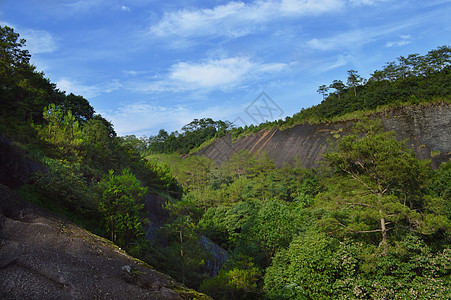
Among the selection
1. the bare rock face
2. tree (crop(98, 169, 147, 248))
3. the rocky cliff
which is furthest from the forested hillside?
the rocky cliff

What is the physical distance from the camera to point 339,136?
39.8 m

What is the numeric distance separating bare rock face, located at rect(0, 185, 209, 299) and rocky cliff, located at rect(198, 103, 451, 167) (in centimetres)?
2494

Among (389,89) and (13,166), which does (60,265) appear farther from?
(389,89)

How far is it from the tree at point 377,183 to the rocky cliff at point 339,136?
399 inches

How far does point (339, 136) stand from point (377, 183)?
81.1 ft

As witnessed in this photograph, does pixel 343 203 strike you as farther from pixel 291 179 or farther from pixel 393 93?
pixel 393 93

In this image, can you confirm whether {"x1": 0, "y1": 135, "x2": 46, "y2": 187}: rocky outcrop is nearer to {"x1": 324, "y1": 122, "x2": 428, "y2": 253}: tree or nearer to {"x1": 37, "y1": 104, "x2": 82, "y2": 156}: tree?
{"x1": 37, "y1": 104, "x2": 82, "y2": 156}: tree

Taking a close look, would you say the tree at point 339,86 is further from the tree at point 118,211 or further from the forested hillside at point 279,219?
the tree at point 118,211

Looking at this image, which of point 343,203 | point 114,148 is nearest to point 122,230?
point 343,203

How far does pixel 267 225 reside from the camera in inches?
755

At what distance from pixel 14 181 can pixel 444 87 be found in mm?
42277

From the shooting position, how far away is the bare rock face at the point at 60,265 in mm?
5707

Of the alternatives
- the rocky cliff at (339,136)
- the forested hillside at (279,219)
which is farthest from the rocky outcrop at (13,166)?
the rocky cliff at (339,136)

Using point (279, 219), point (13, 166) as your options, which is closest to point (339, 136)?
point (279, 219)
